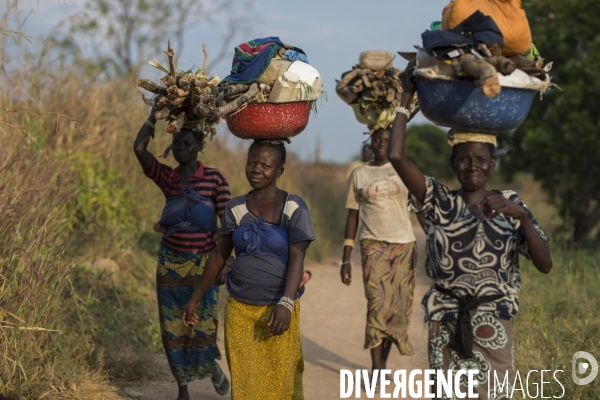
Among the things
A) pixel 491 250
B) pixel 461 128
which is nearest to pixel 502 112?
pixel 461 128

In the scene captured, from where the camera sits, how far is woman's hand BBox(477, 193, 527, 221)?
9.95ft

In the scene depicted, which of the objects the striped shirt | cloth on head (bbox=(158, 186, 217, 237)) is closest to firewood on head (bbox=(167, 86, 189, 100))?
the striped shirt

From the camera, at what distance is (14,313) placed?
443 cm

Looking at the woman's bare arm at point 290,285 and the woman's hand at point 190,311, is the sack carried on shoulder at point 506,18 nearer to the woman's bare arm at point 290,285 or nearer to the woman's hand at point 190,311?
the woman's bare arm at point 290,285

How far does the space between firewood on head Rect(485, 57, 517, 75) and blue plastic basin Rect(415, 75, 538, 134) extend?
0.07 meters

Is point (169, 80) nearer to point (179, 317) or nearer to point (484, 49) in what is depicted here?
point (179, 317)

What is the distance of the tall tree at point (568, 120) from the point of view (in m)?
9.16

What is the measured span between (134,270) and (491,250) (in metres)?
5.21

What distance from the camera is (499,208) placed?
119 inches

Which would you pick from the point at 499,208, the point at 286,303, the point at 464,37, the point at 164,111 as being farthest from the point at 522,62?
the point at 164,111

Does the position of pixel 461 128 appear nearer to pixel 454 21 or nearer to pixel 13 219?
pixel 454 21

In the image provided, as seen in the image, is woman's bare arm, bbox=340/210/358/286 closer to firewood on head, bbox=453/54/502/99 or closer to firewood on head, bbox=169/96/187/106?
firewood on head, bbox=169/96/187/106

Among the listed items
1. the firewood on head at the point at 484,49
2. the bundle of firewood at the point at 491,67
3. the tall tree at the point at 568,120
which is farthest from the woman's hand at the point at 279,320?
the tall tree at the point at 568,120

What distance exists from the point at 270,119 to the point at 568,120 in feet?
22.5
